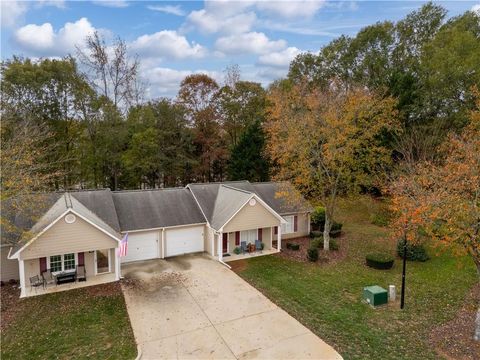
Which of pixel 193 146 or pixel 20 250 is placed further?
pixel 193 146

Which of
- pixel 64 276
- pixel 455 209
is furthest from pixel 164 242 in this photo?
pixel 455 209

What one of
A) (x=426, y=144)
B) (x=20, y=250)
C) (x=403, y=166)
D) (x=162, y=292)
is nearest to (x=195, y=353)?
(x=162, y=292)

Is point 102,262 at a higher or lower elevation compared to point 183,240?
lower

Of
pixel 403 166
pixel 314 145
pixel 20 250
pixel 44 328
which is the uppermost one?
pixel 314 145

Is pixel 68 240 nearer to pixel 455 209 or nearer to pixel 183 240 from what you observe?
pixel 183 240

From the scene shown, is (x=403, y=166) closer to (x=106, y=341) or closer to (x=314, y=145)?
(x=314, y=145)

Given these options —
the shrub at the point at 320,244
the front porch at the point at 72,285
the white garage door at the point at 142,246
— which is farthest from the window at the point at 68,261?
the shrub at the point at 320,244
